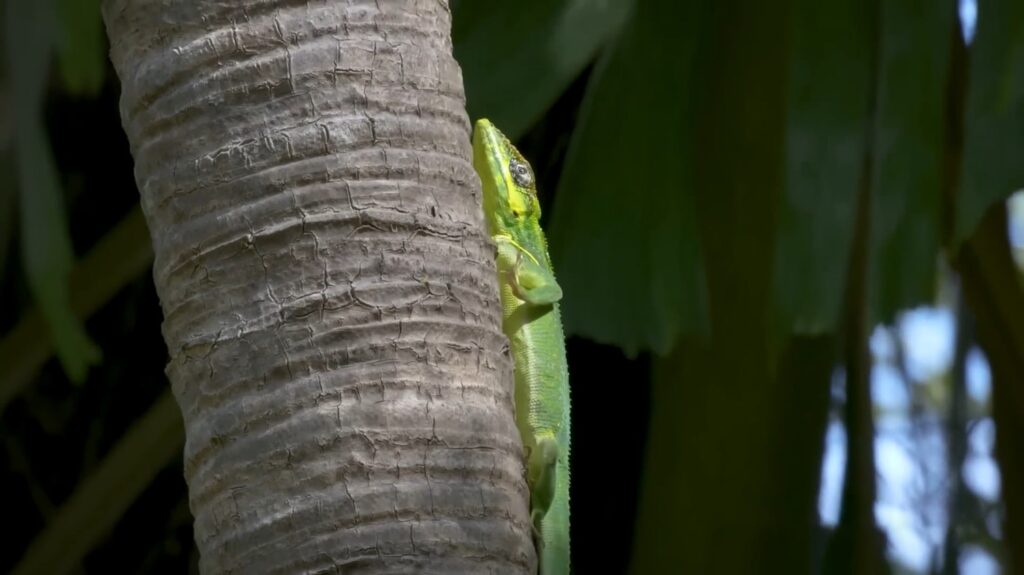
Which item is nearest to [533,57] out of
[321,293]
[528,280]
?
[528,280]

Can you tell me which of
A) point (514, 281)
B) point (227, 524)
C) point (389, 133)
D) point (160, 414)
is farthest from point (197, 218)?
point (160, 414)

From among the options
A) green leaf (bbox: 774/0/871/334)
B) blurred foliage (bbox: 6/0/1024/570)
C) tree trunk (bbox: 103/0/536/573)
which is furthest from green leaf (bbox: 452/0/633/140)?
tree trunk (bbox: 103/0/536/573)

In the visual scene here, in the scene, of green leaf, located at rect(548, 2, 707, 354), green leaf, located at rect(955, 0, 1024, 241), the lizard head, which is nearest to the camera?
the lizard head

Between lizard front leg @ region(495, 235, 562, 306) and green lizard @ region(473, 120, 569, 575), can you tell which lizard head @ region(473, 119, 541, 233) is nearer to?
green lizard @ region(473, 120, 569, 575)

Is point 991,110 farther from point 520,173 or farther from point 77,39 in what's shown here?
point 77,39

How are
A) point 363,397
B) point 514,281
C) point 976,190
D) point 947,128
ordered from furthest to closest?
point 947,128
point 976,190
point 514,281
point 363,397

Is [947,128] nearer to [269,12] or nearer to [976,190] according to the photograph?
[976,190]
